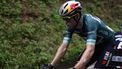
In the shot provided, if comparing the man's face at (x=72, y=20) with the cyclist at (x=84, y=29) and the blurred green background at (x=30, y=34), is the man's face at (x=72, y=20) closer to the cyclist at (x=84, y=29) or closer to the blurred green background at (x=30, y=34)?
the cyclist at (x=84, y=29)

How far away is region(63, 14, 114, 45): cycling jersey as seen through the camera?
6.11m

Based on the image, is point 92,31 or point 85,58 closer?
point 85,58

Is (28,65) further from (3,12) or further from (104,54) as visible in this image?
(104,54)

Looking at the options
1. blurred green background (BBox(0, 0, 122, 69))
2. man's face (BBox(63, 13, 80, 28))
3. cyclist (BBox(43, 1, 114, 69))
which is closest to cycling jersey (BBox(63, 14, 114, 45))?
cyclist (BBox(43, 1, 114, 69))

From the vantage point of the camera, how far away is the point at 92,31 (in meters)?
6.15

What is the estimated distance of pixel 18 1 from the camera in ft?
46.9

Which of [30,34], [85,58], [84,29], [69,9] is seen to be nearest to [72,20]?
[69,9]

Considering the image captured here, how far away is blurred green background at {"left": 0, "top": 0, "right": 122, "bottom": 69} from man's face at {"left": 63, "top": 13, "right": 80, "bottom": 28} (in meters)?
4.94

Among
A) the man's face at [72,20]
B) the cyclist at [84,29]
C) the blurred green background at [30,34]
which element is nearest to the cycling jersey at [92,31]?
the cyclist at [84,29]

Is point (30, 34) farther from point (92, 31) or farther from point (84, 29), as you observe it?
point (92, 31)

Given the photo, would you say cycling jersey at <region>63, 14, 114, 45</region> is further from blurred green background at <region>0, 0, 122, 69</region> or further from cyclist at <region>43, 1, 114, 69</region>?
blurred green background at <region>0, 0, 122, 69</region>

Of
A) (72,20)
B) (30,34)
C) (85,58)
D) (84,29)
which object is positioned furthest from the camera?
(30,34)

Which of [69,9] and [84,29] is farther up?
[69,9]

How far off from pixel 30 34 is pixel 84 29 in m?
6.68
